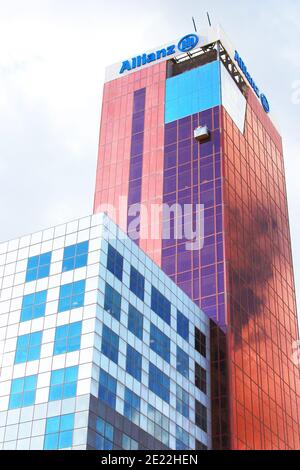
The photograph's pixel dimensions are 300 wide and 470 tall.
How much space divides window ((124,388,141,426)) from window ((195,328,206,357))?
59.8 ft

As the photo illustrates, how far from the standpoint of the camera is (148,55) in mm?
143250

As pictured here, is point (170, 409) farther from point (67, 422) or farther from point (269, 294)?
point (269, 294)

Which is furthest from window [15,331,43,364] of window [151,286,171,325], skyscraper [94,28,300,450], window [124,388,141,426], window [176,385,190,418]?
skyscraper [94,28,300,450]

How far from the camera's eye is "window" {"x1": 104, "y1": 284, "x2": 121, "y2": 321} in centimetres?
8219

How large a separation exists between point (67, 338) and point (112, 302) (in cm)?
667

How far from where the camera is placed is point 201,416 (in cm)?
9481

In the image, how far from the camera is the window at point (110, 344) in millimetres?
79375

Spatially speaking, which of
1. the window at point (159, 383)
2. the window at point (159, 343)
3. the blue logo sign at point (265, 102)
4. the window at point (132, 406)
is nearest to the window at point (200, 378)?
the window at point (159, 343)

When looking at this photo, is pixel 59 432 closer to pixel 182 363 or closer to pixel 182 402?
pixel 182 402

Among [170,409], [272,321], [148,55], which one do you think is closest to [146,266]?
[170,409]

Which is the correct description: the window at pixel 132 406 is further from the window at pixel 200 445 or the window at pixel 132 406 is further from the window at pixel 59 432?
the window at pixel 200 445

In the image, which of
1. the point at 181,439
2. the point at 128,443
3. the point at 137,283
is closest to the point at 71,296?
the point at 137,283

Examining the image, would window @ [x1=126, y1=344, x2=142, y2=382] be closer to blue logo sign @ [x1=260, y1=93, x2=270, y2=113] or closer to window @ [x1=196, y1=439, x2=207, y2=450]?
window @ [x1=196, y1=439, x2=207, y2=450]

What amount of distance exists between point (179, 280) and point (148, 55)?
49.6 metres
